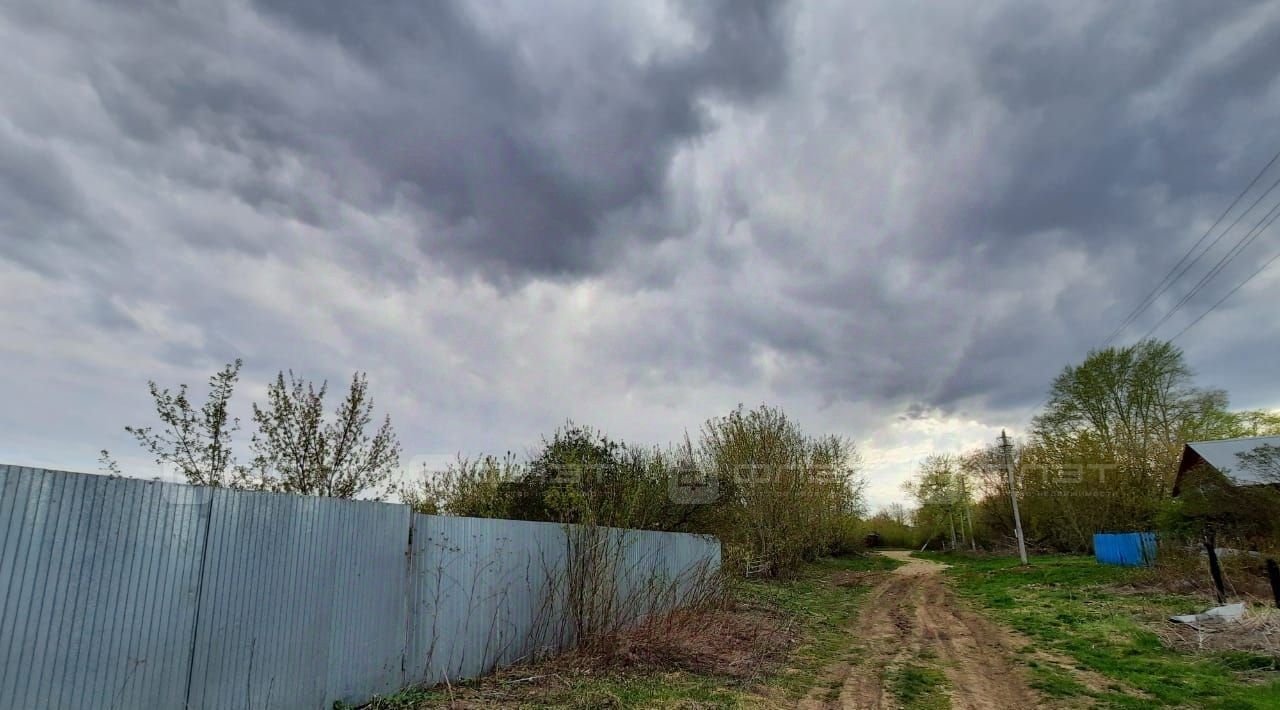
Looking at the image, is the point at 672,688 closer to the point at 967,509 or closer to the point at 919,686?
the point at 919,686

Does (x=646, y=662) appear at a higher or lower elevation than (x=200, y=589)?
lower

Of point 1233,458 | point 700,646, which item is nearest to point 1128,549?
point 1233,458

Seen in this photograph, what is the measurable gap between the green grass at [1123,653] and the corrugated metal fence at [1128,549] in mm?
3139

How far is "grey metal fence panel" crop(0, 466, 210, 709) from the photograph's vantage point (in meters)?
3.62

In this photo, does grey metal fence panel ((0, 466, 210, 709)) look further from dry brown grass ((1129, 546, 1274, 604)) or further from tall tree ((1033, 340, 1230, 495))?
tall tree ((1033, 340, 1230, 495))

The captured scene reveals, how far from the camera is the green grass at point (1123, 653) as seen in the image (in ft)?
23.9

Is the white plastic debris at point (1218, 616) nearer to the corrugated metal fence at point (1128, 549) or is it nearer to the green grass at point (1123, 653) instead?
the green grass at point (1123, 653)

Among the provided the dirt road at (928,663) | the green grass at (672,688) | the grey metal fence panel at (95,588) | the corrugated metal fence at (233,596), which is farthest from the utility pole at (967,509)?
the grey metal fence panel at (95,588)

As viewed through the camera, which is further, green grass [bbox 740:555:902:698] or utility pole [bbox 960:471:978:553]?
utility pole [bbox 960:471:978:553]

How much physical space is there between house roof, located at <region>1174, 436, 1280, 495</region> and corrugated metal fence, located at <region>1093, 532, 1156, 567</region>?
10.7 ft

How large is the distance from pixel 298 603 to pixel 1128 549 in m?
27.7

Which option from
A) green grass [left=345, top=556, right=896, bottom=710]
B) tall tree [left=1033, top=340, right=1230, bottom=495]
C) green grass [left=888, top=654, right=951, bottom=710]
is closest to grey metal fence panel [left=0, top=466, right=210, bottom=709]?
green grass [left=345, top=556, right=896, bottom=710]

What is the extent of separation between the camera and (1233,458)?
20.0 metres

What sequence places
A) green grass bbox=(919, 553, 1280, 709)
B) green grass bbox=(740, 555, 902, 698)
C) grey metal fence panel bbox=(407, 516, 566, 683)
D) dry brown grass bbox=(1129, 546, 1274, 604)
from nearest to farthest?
1. grey metal fence panel bbox=(407, 516, 566, 683)
2. green grass bbox=(919, 553, 1280, 709)
3. green grass bbox=(740, 555, 902, 698)
4. dry brown grass bbox=(1129, 546, 1274, 604)
